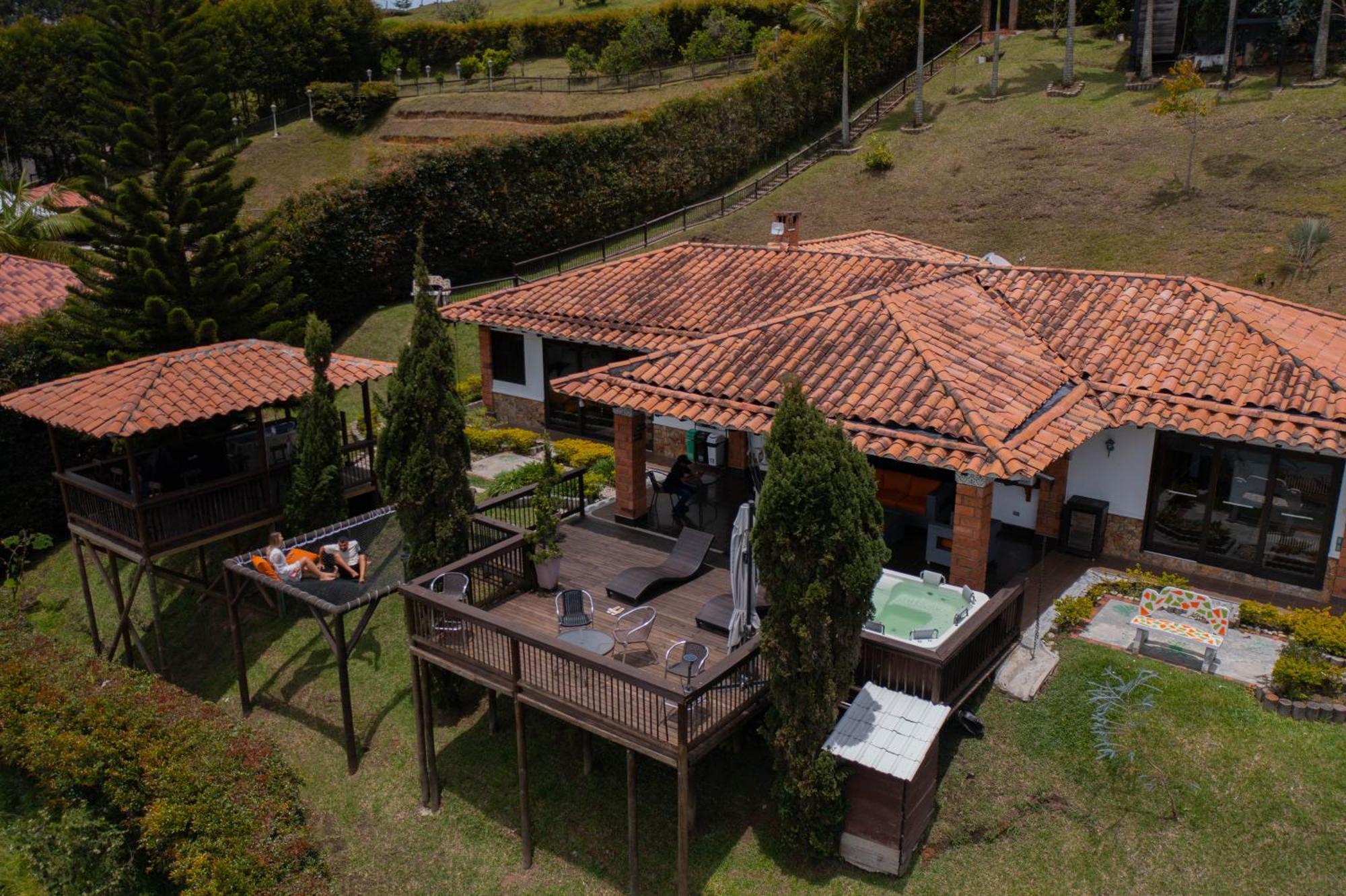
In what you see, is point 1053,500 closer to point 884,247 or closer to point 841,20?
point 884,247

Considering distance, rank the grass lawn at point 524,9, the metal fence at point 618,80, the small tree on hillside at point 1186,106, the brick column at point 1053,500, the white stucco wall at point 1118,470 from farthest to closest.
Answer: the grass lawn at point 524,9 → the metal fence at point 618,80 → the small tree on hillside at point 1186,106 → the brick column at point 1053,500 → the white stucco wall at point 1118,470

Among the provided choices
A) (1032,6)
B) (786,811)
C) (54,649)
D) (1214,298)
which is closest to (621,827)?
(786,811)

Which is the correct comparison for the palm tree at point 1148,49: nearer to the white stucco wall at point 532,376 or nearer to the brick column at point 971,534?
the white stucco wall at point 532,376

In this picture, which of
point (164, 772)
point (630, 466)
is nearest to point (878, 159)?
point (630, 466)

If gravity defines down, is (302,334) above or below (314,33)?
below

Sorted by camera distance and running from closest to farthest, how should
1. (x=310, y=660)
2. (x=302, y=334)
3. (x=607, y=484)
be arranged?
(x=310, y=660)
(x=607, y=484)
(x=302, y=334)

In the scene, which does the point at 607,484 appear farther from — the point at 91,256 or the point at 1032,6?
the point at 1032,6

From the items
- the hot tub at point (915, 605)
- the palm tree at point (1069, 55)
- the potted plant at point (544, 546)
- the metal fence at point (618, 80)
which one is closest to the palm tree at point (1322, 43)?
the palm tree at point (1069, 55)
